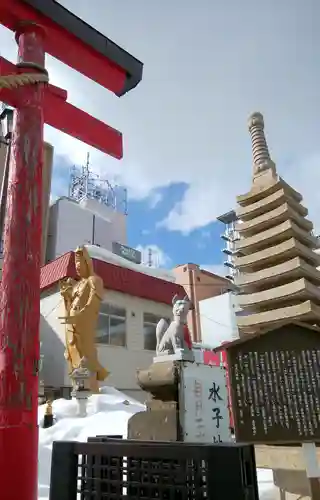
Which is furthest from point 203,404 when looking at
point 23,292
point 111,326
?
point 111,326

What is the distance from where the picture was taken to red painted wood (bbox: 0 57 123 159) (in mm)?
5254

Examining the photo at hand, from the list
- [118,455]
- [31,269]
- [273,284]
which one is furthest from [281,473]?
[273,284]

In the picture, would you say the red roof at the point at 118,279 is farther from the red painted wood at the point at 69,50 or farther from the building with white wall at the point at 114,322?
the red painted wood at the point at 69,50

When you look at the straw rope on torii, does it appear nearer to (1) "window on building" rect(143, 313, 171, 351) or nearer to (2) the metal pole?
(2) the metal pole

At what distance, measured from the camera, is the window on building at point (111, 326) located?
13.9 m

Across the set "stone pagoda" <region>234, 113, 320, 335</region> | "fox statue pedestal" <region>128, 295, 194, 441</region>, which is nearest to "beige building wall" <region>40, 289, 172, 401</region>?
"stone pagoda" <region>234, 113, 320, 335</region>

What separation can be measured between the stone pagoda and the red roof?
3.09 meters

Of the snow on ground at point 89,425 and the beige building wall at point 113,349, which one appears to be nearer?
the snow on ground at point 89,425

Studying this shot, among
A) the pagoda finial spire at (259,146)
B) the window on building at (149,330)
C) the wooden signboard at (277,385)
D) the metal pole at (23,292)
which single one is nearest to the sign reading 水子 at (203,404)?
the wooden signboard at (277,385)

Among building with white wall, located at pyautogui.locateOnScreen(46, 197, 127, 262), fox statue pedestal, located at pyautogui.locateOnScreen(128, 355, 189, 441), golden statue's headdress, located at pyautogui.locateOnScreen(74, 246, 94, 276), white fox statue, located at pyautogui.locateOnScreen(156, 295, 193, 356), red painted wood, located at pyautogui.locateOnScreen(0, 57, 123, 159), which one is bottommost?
fox statue pedestal, located at pyautogui.locateOnScreen(128, 355, 189, 441)

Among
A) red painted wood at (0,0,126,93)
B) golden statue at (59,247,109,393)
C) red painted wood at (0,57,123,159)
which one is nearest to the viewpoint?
red painted wood at (0,0,126,93)

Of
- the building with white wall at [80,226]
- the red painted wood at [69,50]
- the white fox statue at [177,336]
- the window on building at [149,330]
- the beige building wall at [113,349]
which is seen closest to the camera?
the red painted wood at [69,50]

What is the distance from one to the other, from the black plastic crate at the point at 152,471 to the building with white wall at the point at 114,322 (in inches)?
418

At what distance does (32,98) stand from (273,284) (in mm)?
10768
